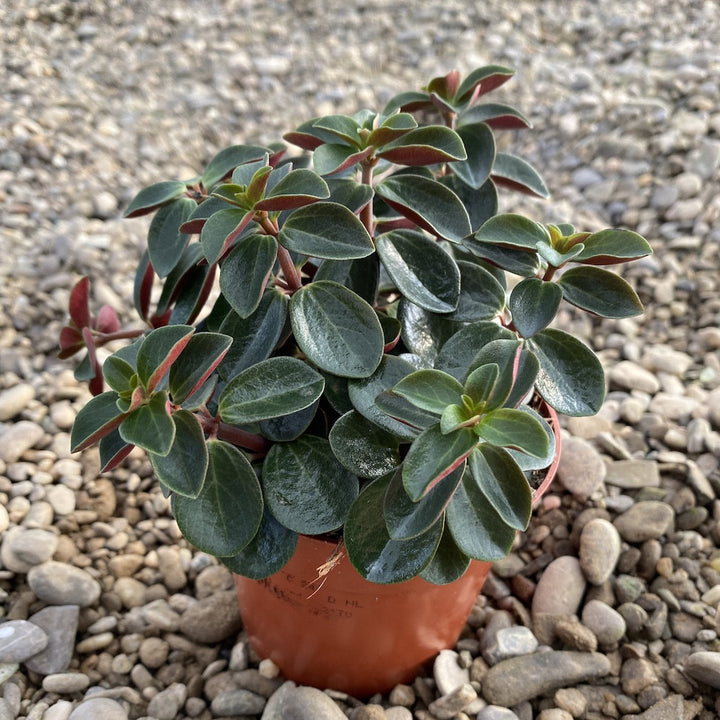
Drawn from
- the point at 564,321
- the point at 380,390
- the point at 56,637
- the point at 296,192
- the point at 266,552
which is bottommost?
the point at 56,637

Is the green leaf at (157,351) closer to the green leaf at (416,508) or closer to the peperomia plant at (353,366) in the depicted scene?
the peperomia plant at (353,366)

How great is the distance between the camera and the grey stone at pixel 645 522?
4.96ft

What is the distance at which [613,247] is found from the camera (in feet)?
3.27

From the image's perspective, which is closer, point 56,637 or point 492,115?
point 492,115

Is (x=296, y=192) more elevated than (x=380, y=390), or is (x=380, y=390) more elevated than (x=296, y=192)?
(x=296, y=192)

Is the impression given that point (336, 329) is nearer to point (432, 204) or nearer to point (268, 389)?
point (268, 389)

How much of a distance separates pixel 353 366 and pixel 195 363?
20 centimetres

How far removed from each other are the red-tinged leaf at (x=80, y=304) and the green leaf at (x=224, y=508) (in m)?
0.37

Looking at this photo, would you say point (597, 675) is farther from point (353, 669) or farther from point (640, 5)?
point (640, 5)

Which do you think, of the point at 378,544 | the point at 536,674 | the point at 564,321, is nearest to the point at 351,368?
the point at 378,544

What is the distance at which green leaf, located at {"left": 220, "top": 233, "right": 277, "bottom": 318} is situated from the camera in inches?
36.9

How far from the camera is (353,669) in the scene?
1278mm

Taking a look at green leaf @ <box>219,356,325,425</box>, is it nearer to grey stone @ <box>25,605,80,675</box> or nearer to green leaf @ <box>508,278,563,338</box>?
green leaf @ <box>508,278,563,338</box>

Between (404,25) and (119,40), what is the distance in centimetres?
124
